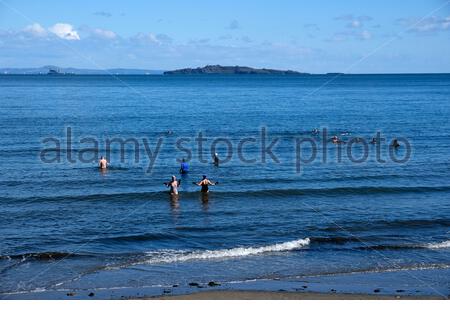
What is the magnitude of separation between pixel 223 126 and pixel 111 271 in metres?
40.4

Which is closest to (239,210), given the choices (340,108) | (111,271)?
(111,271)

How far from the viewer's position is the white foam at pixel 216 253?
19447 millimetres

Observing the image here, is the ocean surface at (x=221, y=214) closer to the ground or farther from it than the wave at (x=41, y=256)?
farther from it

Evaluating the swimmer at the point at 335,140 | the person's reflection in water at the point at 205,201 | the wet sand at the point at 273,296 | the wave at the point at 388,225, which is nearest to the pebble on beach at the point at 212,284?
the wet sand at the point at 273,296

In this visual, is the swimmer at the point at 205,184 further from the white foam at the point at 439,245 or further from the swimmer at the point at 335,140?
the swimmer at the point at 335,140

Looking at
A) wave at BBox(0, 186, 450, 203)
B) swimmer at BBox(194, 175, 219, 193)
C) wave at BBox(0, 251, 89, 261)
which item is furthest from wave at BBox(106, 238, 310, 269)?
swimmer at BBox(194, 175, 219, 193)

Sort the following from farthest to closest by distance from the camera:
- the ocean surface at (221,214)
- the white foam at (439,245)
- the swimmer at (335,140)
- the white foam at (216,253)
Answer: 1. the swimmer at (335,140)
2. the white foam at (439,245)
3. the white foam at (216,253)
4. the ocean surface at (221,214)

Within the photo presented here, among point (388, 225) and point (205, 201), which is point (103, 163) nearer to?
point (205, 201)

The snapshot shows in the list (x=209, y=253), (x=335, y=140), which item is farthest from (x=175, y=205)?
(x=335, y=140)

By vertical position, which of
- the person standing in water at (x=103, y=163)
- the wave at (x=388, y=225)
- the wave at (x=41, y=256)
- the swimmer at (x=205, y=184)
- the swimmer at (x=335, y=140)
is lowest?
the wave at (x=41, y=256)

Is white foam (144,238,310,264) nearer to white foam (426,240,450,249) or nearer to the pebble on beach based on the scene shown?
the pebble on beach

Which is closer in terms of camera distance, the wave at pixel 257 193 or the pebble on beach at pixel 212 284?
the pebble on beach at pixel 212 284

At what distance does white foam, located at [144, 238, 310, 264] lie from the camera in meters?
19.4

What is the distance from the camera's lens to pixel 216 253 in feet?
65.7
